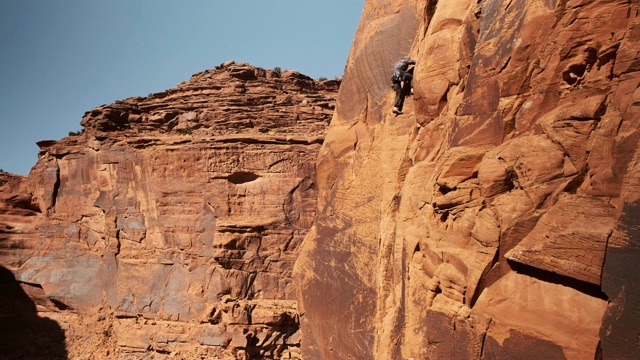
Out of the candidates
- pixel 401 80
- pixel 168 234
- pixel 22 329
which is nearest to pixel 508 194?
pixel 401 80

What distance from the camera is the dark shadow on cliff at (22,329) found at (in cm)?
2120

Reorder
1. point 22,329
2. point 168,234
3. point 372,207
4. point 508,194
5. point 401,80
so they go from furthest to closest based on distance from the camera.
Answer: point 22,329
point 168,234
point 372,207
point 401,80
point 508,194

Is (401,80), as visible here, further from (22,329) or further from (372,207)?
(22,329)

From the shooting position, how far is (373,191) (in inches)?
437

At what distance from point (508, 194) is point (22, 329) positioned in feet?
75.1

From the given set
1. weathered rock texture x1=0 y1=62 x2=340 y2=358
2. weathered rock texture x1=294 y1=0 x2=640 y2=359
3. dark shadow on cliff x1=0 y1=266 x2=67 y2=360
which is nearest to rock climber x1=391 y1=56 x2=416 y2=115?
weathered rock texture x1=294 y1=0 x2=640 y2=359

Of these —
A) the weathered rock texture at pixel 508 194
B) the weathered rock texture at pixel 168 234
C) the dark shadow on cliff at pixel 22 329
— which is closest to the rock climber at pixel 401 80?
the weathered rock texture at pixel 508 194

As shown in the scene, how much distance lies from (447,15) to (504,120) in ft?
10.1

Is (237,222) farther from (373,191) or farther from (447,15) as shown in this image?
(447,15)

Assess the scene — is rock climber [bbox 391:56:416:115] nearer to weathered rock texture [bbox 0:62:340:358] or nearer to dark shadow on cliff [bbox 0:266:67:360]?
A: weathered rock texture [bbox 0:62:340:358]

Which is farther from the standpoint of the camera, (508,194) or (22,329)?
(22,329)

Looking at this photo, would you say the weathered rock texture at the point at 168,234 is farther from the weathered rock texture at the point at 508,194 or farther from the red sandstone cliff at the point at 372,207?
the weathered rock texture at the point at 508,194

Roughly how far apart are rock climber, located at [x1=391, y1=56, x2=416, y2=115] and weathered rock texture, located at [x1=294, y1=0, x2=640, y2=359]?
0.29 metres

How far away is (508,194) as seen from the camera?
6.74 metres
